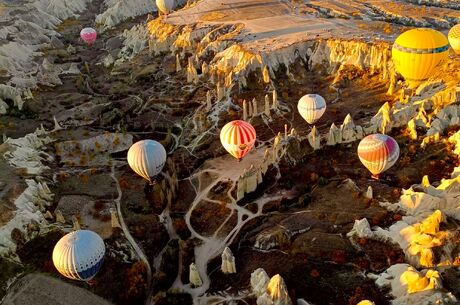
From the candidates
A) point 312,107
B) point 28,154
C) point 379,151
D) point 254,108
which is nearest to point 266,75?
point 254,108

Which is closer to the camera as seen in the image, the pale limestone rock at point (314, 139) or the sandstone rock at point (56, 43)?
the pale limestone rock at point (314, 139)

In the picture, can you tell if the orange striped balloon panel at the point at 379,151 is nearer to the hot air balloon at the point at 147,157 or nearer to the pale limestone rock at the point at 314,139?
the pale limestone rock at the point at 314,139

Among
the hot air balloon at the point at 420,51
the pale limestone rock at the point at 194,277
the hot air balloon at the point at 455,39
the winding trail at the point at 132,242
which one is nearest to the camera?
the pale limestone rock at the point at 194,277

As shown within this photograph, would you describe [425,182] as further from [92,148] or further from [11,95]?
[11,95]

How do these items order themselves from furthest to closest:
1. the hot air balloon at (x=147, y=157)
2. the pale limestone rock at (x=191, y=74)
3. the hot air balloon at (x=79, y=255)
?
1. the pale limestone rock at (x=191, y=74)
2. the hot air balloon at (x=147, y=157)
3. the hot air balloon at (x=79, y=255)

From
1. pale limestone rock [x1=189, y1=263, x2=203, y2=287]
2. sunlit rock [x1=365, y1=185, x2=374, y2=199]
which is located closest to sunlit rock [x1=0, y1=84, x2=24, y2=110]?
pale limestone rock [x1=189, y1=263, x2=203, y2=287]

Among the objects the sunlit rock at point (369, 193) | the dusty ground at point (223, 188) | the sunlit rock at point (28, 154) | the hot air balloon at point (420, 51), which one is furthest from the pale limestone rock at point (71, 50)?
the sunlit rock at point (369, 193)

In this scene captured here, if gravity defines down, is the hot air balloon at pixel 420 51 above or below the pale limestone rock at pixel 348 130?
above
